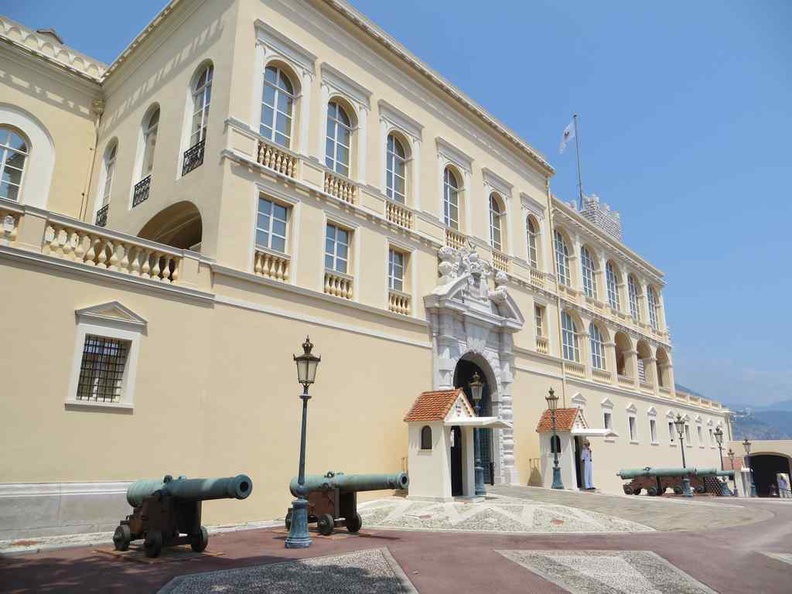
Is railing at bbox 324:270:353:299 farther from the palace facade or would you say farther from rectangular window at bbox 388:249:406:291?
rectangular window at bbox 388:249:406:291

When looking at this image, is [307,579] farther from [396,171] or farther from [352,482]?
[396,171]

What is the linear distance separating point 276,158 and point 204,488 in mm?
8842

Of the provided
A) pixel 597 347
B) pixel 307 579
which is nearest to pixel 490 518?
pixel 307 579

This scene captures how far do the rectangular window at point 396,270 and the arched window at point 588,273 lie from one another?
554 inches

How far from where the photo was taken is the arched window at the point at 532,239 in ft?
79.8

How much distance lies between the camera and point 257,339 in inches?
513

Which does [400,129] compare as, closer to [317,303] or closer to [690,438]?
[317,303]

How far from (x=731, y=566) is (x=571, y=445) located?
40.8 feet

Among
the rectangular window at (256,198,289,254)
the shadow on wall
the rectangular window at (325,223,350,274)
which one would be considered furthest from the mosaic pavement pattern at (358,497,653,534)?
the shadow on wall

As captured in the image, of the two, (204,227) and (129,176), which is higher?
(129,176)

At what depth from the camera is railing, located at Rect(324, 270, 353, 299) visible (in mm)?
15078

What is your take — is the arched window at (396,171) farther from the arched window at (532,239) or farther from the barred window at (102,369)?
the barred window at (102,369)

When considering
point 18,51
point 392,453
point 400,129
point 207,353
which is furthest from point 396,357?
point 18,51

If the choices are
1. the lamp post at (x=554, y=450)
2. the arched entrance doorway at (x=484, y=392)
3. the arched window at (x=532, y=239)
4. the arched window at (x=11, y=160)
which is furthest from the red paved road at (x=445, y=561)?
the arched window at (x=532, y=239)
